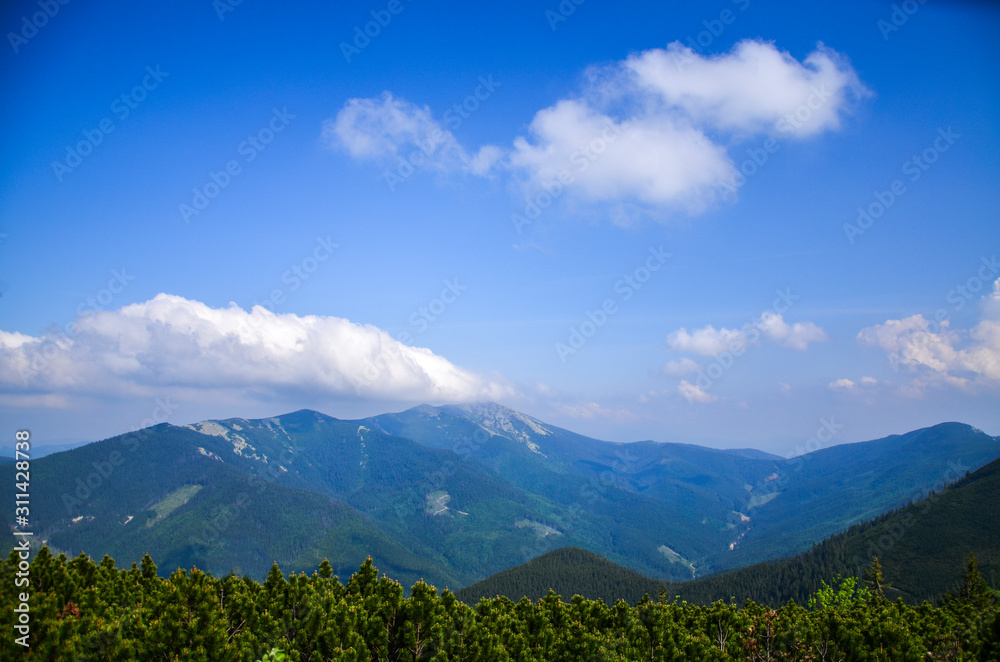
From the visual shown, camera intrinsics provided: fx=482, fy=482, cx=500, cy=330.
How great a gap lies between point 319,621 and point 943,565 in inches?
10776

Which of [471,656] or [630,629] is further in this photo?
[630,629]

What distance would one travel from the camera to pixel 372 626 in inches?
834

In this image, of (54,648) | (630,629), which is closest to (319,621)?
(54,648)

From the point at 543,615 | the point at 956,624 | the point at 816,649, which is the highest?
the point at 543,615

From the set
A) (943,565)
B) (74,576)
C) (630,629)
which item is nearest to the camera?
(74,576)

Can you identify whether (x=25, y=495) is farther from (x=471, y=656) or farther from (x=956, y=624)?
(x=956, y=624)

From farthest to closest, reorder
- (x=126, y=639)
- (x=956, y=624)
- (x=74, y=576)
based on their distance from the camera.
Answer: (x=956, y=624) → (x=74, y=576) → (x=126, y=639)

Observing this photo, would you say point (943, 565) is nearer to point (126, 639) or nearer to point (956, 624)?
point (956, 624)

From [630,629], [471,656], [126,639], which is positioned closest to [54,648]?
[126,639]

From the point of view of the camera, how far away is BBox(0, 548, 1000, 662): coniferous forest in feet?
54.9

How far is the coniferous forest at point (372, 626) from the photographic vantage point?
16.7m

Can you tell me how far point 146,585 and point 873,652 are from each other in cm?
3835

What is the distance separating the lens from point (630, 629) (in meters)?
29.5

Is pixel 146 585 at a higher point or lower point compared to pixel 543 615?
higher
